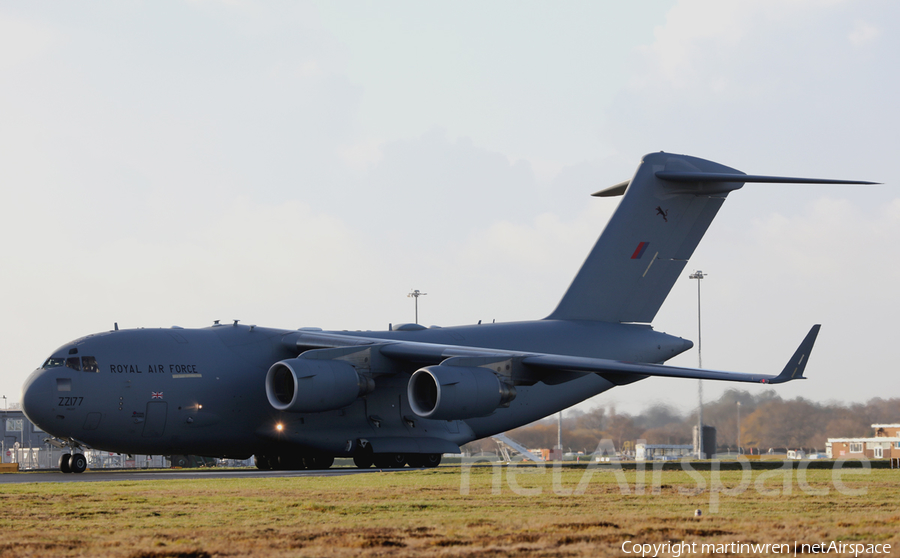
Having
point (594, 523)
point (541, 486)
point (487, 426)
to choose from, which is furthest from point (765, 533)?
point (487, 426)

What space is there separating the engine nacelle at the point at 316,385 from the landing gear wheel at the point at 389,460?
79.0 inches

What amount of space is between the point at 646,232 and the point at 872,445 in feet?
36.3

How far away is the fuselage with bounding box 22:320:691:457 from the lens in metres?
19.7

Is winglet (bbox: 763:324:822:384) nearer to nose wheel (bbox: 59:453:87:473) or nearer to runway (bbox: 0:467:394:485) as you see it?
runway (bbox: 0:467:394:485)

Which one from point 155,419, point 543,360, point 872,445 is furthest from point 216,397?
point 872,445

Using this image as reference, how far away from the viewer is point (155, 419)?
20234 millimetres

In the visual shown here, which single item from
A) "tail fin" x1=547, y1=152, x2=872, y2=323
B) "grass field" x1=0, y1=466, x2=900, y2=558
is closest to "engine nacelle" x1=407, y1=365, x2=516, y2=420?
"grass field" x1=0, y1=466, x2=900, y2=558

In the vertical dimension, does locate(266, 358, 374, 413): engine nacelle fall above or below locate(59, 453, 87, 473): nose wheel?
above

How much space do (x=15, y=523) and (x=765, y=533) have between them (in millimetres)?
6309

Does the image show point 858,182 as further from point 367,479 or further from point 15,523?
point 15,523

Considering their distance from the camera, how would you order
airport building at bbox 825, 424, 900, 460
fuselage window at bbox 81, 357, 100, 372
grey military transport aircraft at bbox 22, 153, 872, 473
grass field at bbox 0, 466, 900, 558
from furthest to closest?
airport building at bbox 825, 424, 900, 460
fuselage window at bbox 81, 357, 100, 372
grey military transport aircraft at bbox 22, 153, 872, 473
grass field at bbox 0, 466, 900, 558

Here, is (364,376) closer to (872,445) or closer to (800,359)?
(800,359)

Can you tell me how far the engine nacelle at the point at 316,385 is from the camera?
1992cm

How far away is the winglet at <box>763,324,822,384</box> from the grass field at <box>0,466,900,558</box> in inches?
Answer: 101
